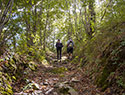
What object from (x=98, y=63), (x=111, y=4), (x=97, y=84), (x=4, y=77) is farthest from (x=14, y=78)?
(x=111, y=4)

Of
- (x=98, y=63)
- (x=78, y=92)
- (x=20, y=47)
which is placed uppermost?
(x=20, y=47)

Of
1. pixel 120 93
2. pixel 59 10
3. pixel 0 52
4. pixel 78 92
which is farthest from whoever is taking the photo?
pixel 59 10

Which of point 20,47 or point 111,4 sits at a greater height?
point 111,4

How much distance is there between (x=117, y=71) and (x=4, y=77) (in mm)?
4104

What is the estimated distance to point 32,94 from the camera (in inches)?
163

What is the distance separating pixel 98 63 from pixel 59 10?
10.8 m

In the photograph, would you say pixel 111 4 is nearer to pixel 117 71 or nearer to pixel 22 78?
pixel 117 71

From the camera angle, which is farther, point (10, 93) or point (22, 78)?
point (22, 78)

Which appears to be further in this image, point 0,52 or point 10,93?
point 0,52

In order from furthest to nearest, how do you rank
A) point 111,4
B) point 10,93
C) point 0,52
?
point 111,4
point 0,52
point 10,93

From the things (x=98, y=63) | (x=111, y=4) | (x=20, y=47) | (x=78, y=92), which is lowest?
(x=78, y=92)

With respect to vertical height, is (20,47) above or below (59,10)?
below

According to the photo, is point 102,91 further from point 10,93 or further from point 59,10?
point 59,10

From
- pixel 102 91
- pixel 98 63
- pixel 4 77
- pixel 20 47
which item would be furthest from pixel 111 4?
pixel 4 77
